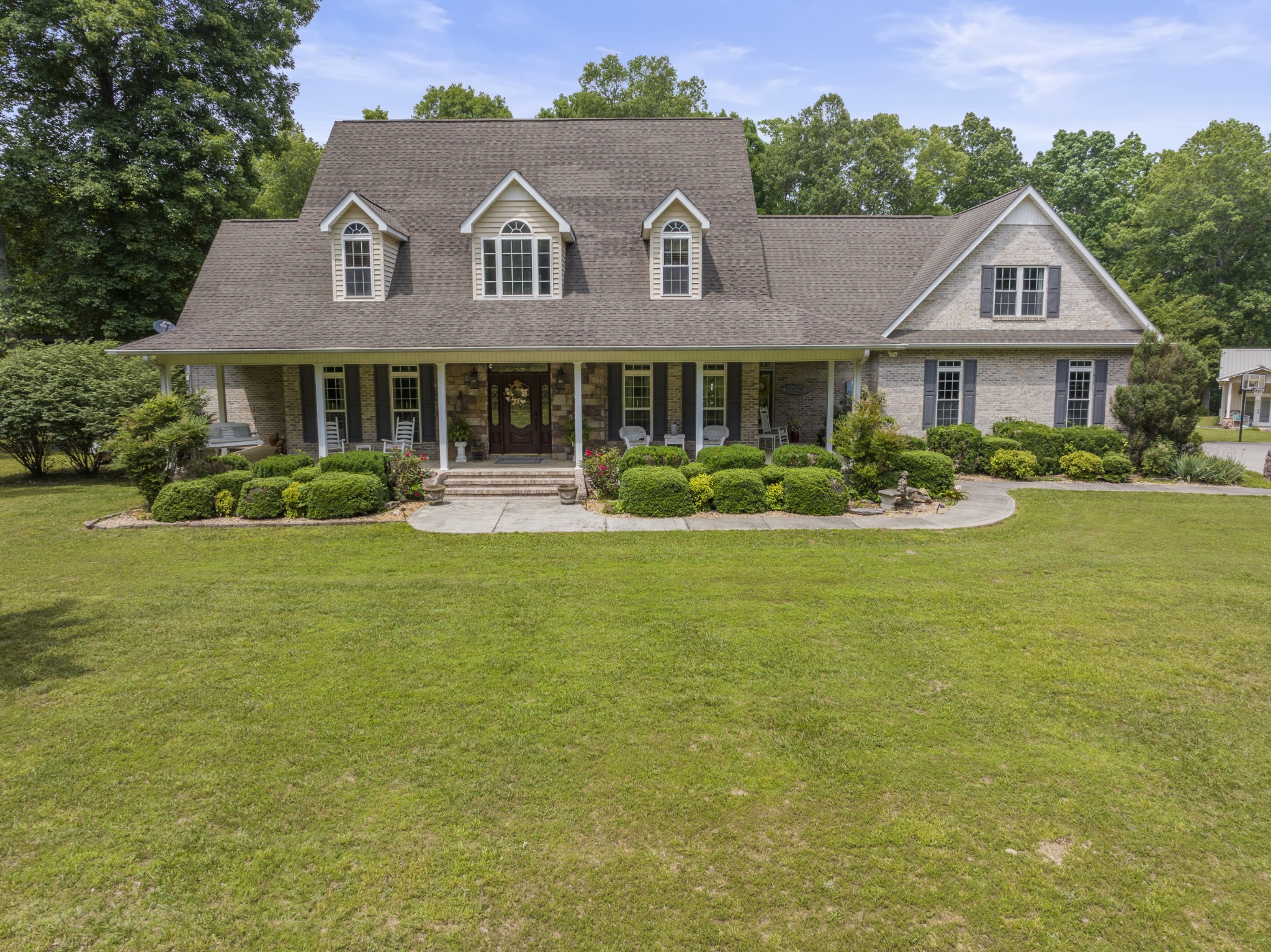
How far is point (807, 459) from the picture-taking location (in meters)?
16.6

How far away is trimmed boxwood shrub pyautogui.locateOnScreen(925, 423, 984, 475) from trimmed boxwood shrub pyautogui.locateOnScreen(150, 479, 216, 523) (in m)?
16.9

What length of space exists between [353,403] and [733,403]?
10109 millimetres

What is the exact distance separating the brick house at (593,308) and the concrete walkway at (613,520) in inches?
114

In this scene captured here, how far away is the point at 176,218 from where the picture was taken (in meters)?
24.2

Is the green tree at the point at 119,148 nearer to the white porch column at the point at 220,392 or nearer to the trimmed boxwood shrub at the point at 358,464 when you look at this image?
the white porch column at the point at 220,392

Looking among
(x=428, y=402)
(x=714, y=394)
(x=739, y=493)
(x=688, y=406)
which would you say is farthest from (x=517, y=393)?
(x=739, y=493)

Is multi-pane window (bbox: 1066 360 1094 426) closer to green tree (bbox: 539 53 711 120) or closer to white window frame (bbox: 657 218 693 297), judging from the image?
white window frame (bbox: 657 218 693 297)

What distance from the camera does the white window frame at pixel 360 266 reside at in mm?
19375

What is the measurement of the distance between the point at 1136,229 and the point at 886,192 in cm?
1683

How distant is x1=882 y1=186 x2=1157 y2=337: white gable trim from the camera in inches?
810

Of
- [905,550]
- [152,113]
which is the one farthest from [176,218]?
[905,550]

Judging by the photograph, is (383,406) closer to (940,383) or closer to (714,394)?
(714,394)

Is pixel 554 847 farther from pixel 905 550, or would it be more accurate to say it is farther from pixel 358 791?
pixel 905 550

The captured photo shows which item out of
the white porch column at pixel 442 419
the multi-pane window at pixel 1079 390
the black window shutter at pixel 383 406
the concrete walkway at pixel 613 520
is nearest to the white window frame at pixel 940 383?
the multi-pane window at pixel 1079 390
